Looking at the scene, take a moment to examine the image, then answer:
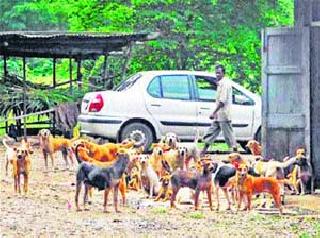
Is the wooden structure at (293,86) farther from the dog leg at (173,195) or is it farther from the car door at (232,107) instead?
the car door at (232,107)

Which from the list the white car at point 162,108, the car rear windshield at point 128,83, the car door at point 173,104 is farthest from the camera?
the car rear windshield at point 128,83

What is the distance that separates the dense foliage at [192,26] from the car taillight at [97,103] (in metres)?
6.33

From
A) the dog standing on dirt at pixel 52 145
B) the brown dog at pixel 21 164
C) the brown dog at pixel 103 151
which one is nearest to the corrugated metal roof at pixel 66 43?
the dog standing on dirt at pixel 52 145

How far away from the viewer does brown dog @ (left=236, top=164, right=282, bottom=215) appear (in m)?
10.3

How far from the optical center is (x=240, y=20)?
2408 cm

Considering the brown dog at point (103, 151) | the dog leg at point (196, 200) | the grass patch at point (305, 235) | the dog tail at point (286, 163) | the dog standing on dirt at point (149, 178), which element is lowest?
the grass patch at point (305, 235)

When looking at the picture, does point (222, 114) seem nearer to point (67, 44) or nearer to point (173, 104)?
point (173, 104)

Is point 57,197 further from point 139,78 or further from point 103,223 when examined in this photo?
point 139,78

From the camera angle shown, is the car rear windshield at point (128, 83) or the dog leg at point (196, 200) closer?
the dog leg at point (196, 200)

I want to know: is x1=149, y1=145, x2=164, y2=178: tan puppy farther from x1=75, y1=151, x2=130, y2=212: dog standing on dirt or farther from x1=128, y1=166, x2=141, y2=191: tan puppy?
x1=75, y1=151, x2=130, y2=212: dog standing on dirt

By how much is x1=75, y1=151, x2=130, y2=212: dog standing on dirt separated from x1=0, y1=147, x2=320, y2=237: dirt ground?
234 millimetres

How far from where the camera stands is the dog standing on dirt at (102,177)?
10352 millimetres

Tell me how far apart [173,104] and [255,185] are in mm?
7552

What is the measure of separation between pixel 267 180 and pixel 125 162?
62.1 inches
